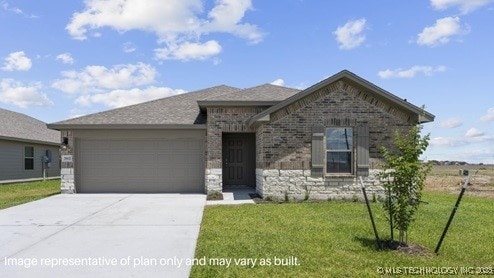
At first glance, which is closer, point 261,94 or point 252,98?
point 252,98

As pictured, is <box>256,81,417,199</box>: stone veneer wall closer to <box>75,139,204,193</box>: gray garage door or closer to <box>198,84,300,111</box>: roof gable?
<box>198,84,300,111</box>: roof gable

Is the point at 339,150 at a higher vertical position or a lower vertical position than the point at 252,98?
lower

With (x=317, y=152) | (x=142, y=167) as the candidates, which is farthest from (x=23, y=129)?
(x=317, y=152)

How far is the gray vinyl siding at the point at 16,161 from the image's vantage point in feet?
70.1

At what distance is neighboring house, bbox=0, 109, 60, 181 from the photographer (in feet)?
70.9

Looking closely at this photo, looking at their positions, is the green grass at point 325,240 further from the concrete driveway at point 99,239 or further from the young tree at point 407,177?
the young tree at point 407,177

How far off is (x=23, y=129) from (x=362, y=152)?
2204cm

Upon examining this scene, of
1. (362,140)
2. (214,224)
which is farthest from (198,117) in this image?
(214,224)

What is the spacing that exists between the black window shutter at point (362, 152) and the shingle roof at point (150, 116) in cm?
647

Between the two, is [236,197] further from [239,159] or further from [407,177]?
[407,177]

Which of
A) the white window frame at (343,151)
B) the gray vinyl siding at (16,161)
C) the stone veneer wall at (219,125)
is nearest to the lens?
the white window frame at (343,151)

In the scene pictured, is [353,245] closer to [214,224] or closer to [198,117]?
[214,224]

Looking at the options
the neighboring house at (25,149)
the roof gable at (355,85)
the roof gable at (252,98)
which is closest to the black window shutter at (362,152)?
the roof gable at (355,85)

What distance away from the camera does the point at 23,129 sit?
24594 millimetres
